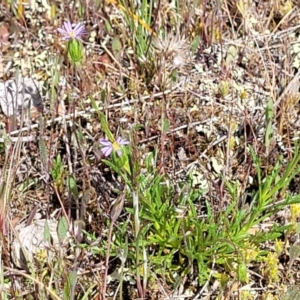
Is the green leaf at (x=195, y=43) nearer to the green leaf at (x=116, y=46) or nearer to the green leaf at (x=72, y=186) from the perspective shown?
the green leaf at (x=116, y=46)

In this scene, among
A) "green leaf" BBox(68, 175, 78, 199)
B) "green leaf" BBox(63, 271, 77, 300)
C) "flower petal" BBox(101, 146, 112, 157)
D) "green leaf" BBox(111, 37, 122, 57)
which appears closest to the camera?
"green leaf" BBox(63, 271, 77, 300)

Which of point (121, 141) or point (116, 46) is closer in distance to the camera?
point (121, 141)

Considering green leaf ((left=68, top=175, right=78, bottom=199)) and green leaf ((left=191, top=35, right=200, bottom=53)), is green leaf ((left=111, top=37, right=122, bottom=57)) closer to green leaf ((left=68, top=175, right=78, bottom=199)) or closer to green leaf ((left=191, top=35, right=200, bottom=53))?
green leaf ((left=191, top=35, right=200, bottom=53))

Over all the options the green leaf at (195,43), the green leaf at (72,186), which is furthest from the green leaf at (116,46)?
the green leaf at (72,186)

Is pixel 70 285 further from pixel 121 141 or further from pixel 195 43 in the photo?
pixel 195 43

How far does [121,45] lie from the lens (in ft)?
6.83

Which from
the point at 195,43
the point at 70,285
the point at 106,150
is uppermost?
the point at 195,43

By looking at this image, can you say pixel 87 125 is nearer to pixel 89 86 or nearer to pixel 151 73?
pixel 89 86

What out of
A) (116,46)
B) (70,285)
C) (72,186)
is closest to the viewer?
(70,285)

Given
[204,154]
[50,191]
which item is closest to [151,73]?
[204,154]

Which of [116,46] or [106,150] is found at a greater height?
[116,46]

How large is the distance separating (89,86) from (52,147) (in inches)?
8.9

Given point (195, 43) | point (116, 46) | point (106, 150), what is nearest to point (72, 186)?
point (106, 150)

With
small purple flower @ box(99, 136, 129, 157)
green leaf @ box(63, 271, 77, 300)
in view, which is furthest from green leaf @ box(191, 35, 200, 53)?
green leaf @ box(63, 271, 77, 300)
